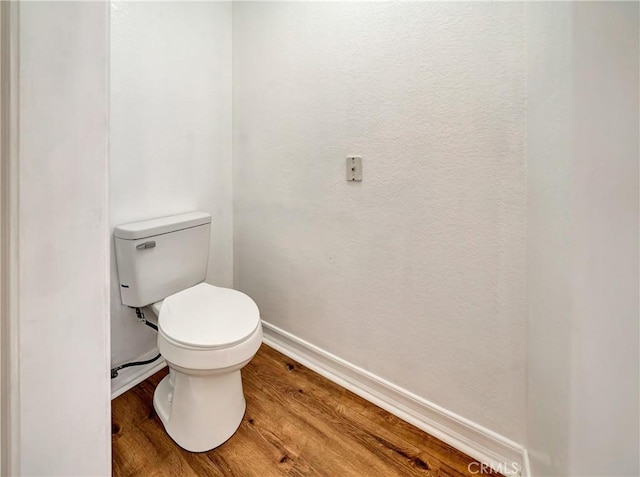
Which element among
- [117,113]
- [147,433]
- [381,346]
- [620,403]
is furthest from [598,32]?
[147,433]

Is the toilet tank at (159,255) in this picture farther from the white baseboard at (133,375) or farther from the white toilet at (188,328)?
the white baseboard at (133,375)

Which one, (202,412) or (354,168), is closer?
(202,412)

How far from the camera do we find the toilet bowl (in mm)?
989

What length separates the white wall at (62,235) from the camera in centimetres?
37

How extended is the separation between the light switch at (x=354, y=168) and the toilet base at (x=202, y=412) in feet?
3.03

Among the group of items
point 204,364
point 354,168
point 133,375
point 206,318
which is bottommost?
point 133,375

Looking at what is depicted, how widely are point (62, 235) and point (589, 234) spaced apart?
2.94 ft

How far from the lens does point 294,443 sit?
109 centimetres

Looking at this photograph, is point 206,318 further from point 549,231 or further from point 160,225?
point 549,231

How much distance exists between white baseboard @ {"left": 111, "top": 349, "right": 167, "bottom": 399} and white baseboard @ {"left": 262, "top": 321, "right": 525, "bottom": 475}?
2.09 ft

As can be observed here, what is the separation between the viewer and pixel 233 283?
188 cm

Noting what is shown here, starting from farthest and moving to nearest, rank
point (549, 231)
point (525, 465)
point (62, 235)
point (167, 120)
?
point (167, 120)
point (525, 465)
point (549, 231)
point (62, 235)

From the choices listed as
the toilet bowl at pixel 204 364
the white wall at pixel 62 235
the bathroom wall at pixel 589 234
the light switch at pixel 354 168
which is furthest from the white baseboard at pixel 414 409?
the white wall at pixel 62 235

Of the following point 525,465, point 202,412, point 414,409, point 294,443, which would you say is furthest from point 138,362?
point 525,465
